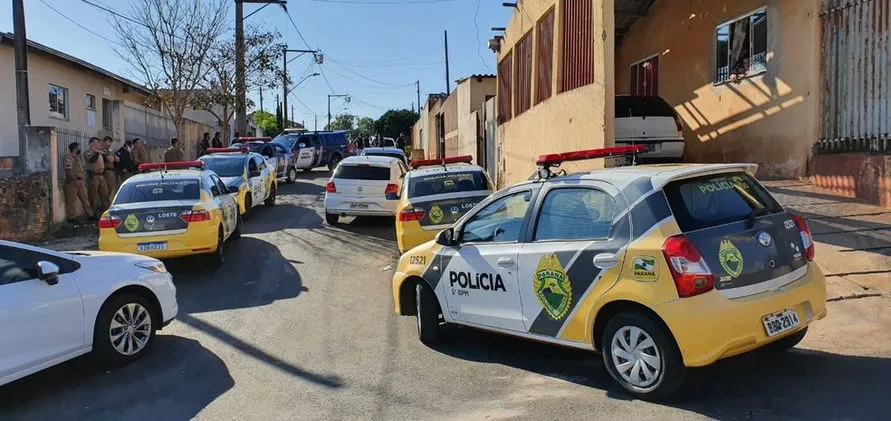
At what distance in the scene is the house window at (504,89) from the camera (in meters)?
19.7

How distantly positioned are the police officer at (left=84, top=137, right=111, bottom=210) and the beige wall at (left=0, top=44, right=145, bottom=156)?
2.45 metres

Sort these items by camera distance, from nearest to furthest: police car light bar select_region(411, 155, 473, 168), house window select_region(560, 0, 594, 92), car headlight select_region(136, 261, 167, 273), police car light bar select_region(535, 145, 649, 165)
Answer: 1. police car light bar select_region(535, 145, 649, 165)
2. car headlight select_region(136, 261, 167, 273)
3. house window select_region(560, 0, 594, 92)
4. police car light bar select_region(411, 155, 473, 168)

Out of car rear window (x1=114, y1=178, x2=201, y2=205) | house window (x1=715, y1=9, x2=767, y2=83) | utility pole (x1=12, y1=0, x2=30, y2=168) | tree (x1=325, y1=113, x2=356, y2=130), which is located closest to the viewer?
car rear window (x1=114, y1=178, x2=201, y2=205)

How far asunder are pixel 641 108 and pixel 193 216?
803 centimetres

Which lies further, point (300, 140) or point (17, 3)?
point (300, 140)

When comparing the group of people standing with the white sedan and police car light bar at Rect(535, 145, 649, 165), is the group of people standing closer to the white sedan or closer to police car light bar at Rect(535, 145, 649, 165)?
the white sedan

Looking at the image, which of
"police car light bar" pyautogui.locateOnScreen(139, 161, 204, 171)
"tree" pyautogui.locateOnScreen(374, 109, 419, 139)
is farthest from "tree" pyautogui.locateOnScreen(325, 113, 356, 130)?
"police car light bar" pyautogui.locateOnScreen(139, 161, 204, 171)

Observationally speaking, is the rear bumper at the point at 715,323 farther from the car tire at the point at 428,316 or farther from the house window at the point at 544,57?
the house window at the point at 544,57

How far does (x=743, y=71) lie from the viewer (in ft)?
42.6

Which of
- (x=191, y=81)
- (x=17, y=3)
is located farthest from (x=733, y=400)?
(x=191, y=81)

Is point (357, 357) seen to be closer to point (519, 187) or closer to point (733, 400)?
point (519, 187)

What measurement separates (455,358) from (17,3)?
505 inches

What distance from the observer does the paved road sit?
4707mm

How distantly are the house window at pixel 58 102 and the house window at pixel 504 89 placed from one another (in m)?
12.4
